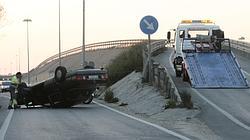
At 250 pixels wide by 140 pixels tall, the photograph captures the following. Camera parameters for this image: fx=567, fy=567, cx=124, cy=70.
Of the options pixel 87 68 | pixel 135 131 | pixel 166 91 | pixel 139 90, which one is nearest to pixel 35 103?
pixel 87 68

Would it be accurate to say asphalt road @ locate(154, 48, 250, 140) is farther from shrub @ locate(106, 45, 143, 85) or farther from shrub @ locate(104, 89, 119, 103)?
shrub @ locate(106, 45, 143, 85)

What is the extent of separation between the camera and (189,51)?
25.9 metres

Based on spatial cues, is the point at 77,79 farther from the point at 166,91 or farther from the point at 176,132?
the point at 176,132

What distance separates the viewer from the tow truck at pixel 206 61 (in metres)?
23.1

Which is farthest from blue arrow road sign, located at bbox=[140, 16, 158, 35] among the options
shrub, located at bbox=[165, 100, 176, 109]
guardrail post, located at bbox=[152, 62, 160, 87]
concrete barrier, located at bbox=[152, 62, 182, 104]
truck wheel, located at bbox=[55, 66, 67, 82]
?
shrub, located at bbox=[165, 100, 176, 109]

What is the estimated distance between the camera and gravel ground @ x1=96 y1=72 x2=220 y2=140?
48.8 feet

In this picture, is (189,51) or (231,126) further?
(189,51)

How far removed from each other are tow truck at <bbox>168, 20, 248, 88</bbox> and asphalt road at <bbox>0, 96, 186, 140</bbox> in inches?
216

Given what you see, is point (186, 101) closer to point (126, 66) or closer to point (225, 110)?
point (225, 110)

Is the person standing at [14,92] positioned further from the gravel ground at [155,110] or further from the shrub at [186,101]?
the shrub at [186,101]

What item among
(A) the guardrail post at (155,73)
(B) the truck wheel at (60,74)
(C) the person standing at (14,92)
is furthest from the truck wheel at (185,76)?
(C) the person standing at (14,92)

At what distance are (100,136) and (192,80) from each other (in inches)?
407

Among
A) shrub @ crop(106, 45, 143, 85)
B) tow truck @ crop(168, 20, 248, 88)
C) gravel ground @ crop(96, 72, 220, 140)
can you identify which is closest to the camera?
gravel ground @ crop(96, 72, 220, 140)

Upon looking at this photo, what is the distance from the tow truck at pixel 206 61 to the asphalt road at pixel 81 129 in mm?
5497
